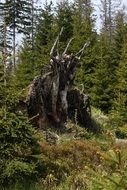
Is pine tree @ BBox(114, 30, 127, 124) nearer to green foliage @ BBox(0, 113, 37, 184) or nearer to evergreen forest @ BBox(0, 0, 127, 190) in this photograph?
evergreen forest @ BBox(0, 0, 127, 190)

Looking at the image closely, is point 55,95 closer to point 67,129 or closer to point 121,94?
point 67,129

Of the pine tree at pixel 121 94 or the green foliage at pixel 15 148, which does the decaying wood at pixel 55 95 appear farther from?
the green foliage at pixel 15 148

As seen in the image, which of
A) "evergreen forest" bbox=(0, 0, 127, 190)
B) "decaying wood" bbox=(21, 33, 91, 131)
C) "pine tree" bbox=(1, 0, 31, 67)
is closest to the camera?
"evergreen forest" bbox=(0, 0, 127, 190)

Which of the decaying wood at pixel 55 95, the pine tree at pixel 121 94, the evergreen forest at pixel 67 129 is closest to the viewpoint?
the evergreen forest at pixel 67 129

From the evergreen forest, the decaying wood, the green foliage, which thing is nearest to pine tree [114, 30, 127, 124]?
the evergreen forest

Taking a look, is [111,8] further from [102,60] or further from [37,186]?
[37,186]

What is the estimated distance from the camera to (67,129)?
19.3 metres

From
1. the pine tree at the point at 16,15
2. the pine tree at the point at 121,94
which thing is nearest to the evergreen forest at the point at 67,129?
the pine tree at the point at 121,94

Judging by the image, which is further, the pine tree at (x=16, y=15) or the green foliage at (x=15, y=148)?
the pine tree at (x=16, y=15)

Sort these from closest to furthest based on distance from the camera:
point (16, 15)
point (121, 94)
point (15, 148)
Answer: point (15, 148) → point (121, 94) → point (16, 15)

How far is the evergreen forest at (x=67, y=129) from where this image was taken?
9.94m

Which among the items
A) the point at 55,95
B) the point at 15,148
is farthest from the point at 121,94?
the point at 15,148

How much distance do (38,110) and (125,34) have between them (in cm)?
1819

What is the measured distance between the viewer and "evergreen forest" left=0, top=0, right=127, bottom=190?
9938 mm
